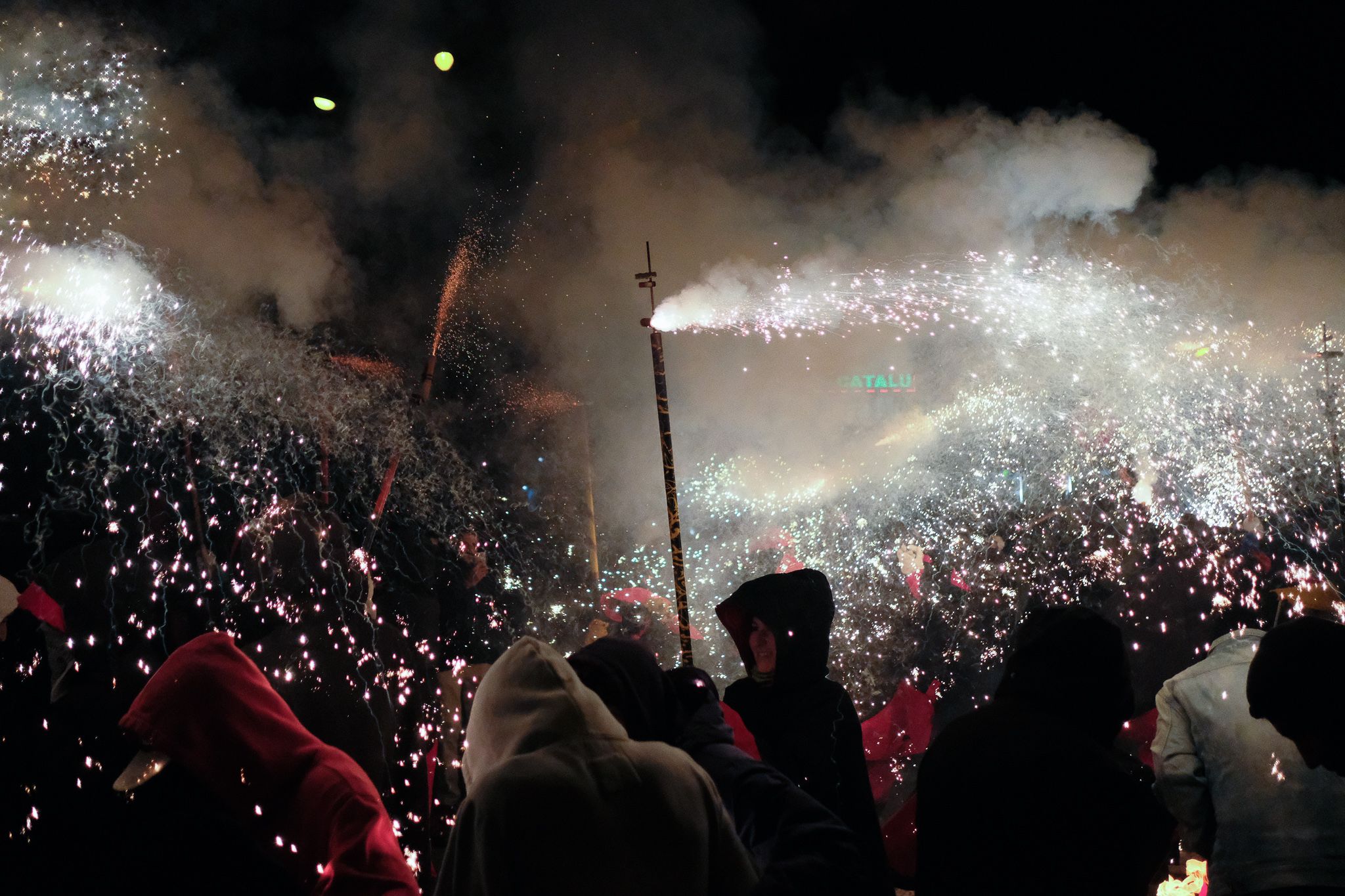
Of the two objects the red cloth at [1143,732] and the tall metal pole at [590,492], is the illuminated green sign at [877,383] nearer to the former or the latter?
the tall metal pole at [590,492]

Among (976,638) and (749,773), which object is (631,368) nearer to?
(976,638)

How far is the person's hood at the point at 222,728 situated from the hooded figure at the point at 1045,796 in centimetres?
149

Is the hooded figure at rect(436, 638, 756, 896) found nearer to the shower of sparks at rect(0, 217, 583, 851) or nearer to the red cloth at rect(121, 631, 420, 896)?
the red cloth at rect(121, 631, 420, 896)

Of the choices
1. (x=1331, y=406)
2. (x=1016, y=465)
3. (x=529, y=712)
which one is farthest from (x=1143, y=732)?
(x=1331, y=406)

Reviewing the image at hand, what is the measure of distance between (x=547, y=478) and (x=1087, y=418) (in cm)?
544

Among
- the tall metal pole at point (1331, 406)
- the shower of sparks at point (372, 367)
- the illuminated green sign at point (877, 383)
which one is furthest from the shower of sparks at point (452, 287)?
the tall metal pole at point (1331, 406)

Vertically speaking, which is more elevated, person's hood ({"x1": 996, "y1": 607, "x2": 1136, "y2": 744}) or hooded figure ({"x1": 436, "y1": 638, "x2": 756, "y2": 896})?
person's hood ({"x1": 996, "y1": 607, "x2": 1136, "y2": 744})

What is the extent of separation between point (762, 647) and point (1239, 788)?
1389mm

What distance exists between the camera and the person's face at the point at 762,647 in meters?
2.61

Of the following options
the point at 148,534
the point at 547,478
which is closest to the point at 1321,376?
the point at 547,478

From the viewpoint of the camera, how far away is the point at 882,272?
788 centimetres

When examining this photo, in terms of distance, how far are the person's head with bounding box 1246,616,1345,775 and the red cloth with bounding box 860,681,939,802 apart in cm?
263

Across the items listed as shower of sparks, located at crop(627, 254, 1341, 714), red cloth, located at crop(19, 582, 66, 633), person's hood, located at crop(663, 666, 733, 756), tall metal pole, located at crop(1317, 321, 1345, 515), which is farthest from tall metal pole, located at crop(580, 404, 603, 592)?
tall metal pole, located at crop(1317, 321, 1345, 515)

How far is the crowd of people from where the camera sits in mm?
1380
